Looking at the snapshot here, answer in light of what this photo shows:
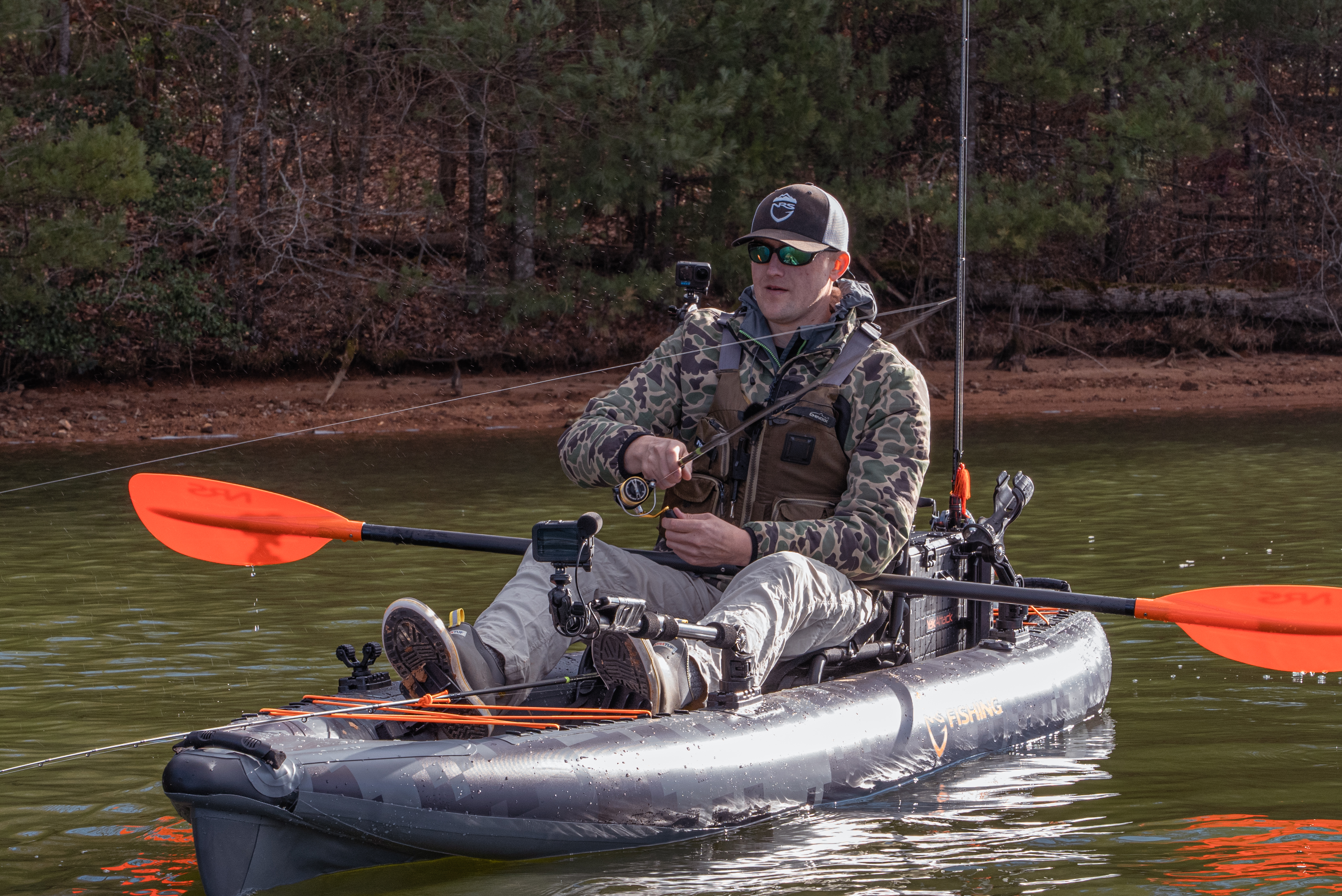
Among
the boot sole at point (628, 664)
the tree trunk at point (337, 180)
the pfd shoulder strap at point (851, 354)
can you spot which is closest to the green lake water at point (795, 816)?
the boot sole at point (628, 664)

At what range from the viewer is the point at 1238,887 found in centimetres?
434

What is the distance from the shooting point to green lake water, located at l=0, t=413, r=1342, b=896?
4.42 meters

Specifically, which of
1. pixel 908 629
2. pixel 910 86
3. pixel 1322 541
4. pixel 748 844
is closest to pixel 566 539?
pixel 748 844

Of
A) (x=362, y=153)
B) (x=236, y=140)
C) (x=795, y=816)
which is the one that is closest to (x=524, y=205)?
(x=362, y=153)

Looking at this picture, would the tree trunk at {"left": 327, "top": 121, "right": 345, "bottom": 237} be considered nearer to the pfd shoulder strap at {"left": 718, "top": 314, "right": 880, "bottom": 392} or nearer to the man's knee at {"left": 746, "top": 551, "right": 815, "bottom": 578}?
the pfd shoulder strap at {"left": 718, "top": 314, "right": 880, "bottom": 392}

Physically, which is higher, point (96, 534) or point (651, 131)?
point (651, 131)

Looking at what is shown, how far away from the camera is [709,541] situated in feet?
15.7

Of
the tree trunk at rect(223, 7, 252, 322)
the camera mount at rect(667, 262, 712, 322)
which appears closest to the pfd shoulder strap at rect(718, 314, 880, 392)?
the camera mount at rect(667, 262, 712, 322)

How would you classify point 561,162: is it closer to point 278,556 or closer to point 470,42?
point 470,42

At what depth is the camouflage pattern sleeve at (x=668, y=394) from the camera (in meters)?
5.24

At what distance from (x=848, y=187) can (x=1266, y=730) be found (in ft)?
45.0

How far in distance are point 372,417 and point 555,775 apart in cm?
349

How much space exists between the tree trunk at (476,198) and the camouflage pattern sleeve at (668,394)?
47.8 feet

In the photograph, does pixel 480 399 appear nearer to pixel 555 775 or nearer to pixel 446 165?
pixel 446 165
